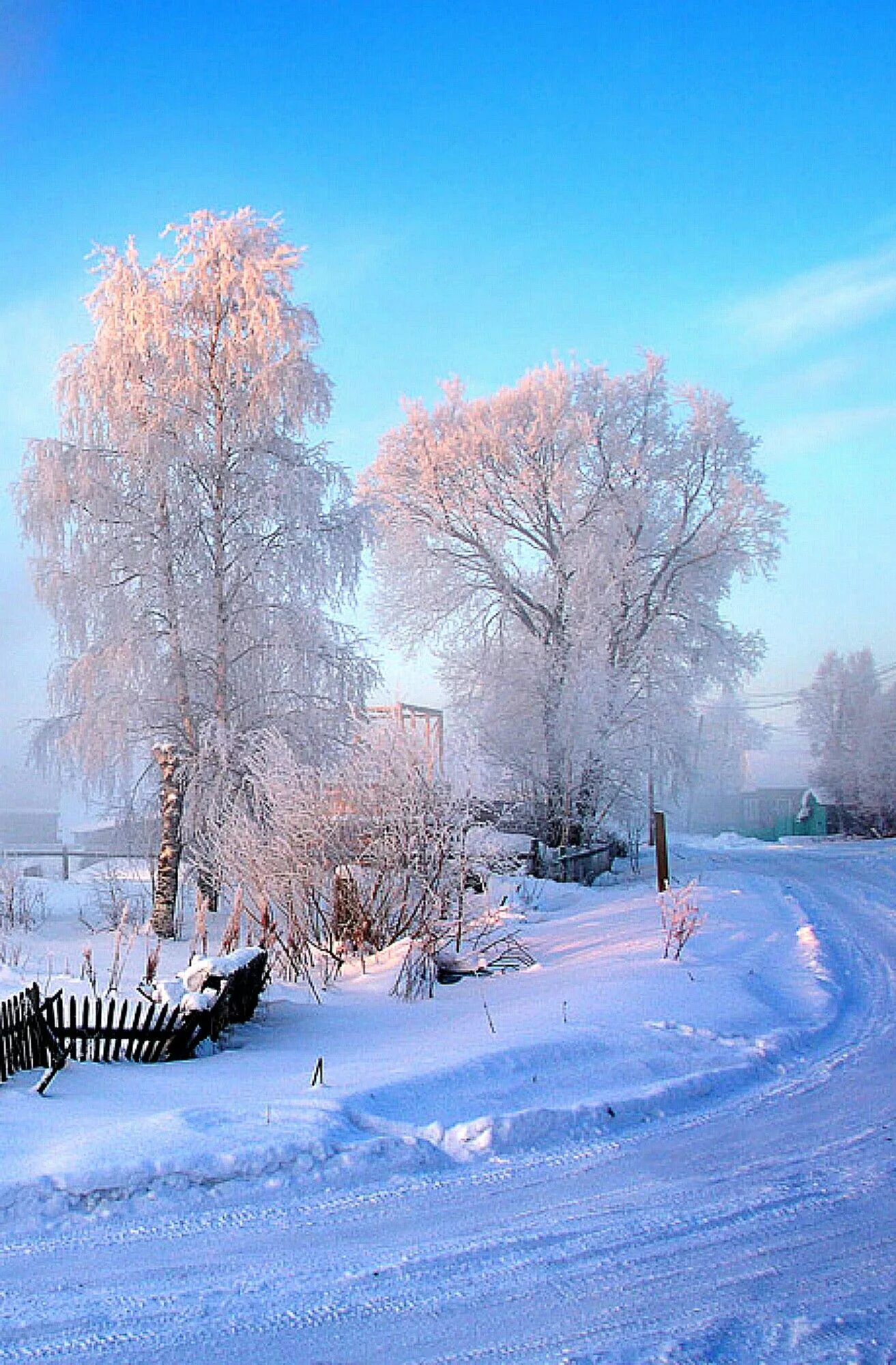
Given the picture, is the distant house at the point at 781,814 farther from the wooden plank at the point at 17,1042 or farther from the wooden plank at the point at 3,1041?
the wooden plank at the point at 3,1041

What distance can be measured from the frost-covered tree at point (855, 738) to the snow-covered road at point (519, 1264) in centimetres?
4632

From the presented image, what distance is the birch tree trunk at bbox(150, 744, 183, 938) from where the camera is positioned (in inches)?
598

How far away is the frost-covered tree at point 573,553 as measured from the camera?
87.5 feet

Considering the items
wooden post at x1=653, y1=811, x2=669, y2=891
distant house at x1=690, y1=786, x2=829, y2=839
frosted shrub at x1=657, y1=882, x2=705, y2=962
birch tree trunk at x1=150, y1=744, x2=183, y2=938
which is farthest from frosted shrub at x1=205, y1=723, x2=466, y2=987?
distant house at x1=690, y1=786, x2=829, y2=839

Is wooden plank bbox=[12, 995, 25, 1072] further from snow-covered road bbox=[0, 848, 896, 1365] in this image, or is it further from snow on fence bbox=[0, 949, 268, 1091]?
snow-covered road bbox=[0, 848, 896, 1365]

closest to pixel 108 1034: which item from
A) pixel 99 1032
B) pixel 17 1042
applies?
pixel 99 1032

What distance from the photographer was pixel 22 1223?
14.1 feet

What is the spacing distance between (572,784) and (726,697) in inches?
319

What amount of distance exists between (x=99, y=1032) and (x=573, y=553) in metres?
22.0

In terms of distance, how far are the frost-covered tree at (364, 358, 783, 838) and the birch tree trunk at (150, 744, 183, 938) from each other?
11.8 meters

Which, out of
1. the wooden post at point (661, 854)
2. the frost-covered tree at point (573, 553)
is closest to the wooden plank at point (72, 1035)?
the wooden post at point (661, 854)

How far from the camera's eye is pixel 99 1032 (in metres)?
6.69

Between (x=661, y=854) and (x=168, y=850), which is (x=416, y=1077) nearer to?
(x=168, y=850)

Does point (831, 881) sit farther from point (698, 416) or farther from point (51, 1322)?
point (51, 1322)
